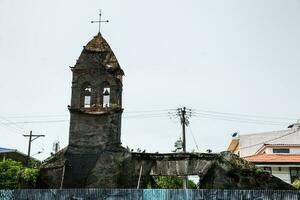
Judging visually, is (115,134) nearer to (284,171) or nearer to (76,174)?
(76,174)

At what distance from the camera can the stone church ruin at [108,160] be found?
618 inches

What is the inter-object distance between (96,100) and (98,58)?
80.1 inches

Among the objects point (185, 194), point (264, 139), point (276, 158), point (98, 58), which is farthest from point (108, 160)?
point (264, 139)

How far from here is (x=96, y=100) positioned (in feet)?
57.7

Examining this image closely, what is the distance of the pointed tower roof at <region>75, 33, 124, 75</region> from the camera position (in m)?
18.0

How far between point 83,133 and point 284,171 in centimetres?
2134

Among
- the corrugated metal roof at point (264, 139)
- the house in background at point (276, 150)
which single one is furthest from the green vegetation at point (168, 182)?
the corrugated metal roof at point (264, 139)

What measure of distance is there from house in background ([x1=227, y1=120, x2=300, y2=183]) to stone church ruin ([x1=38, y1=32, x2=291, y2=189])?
17.5m

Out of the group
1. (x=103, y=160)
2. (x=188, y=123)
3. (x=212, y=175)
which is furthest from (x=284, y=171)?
(x=103, y=160)

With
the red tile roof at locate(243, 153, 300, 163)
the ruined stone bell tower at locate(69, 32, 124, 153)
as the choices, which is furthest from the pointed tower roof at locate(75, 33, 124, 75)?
the red tile roof at locate(243, 153, 300, 163)

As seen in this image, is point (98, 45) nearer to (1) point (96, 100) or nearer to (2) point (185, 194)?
(1) point (96, 100)

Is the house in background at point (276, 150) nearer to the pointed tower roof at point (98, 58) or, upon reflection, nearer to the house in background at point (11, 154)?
the pointed tower roof at point (98, 58)

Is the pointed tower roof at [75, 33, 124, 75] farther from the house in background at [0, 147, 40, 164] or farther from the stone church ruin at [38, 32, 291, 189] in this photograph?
the house in background at [0, 147, 40, 164]

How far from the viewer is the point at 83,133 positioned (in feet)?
55.7
